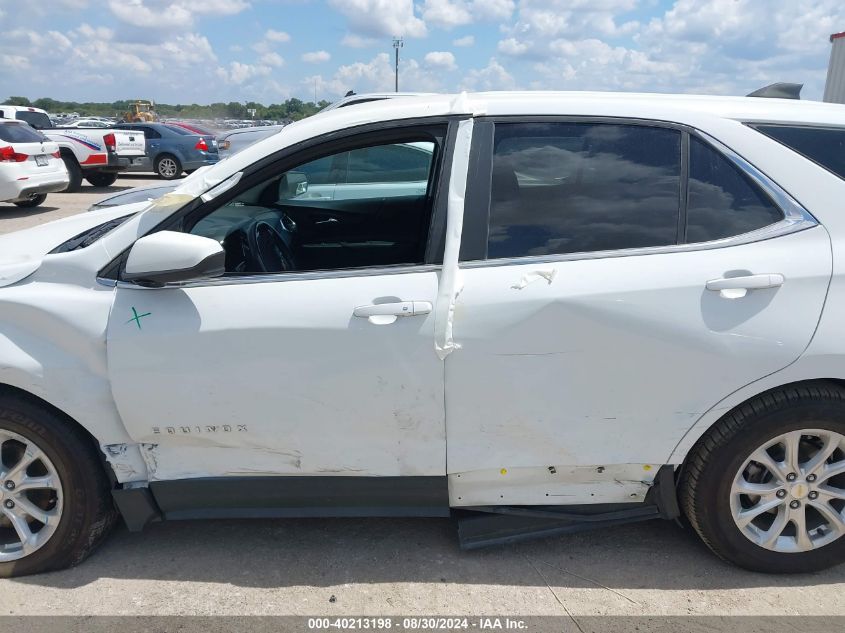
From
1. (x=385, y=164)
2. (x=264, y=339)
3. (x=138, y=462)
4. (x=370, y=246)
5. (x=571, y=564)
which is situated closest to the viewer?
(x=264, y=339)

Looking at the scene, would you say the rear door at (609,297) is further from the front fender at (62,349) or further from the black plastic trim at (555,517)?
the front fender at (62,349)

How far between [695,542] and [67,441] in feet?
8.37

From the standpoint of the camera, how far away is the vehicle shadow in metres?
2.57

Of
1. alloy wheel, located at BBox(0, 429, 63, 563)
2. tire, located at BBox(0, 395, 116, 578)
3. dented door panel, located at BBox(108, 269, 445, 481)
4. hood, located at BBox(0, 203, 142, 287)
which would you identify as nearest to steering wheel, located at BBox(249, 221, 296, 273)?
dented door panel, located at BBox(108, 269, 445, 481)

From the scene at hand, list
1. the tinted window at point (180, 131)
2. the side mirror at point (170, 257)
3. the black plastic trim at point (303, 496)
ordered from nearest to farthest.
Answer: the side mirror at point (170, 257) → the black plastic trim at point (303, 496) → the tinted window at point (180, 131)

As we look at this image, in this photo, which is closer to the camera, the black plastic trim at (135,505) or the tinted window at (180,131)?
the black plastic trim at (135,505)

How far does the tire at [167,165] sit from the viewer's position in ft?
58.9

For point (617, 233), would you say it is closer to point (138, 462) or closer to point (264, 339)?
point (264, 339)

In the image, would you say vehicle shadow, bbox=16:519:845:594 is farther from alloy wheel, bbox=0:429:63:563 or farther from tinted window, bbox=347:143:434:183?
tinted window, bbox=347:143:434:183

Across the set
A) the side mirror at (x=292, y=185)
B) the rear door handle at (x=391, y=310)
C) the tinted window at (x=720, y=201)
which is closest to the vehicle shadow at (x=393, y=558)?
the rear door handle at (x=391, y=310)

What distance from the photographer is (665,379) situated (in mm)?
2305

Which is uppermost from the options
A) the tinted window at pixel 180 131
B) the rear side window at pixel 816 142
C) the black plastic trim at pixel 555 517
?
the rear side window at pixel 816 142

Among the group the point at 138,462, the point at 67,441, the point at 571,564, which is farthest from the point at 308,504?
the point at 571,564

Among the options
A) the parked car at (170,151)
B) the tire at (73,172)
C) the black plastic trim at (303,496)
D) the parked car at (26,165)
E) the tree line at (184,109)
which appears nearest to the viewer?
the black plastic trim at (303,496)
